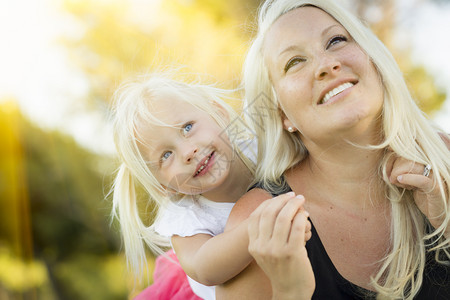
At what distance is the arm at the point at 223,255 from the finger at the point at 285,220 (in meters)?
0.21

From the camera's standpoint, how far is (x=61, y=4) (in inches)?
265

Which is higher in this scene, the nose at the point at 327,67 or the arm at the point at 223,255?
the nose at the point at 327,67

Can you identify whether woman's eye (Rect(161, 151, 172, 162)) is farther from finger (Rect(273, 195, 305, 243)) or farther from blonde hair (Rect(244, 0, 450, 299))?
finger (Rect(273, 195, 305, 243))

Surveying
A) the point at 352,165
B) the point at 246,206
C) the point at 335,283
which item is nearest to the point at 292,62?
the point at 352,165

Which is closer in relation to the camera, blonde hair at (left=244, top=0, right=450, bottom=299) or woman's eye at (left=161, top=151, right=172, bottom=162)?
blonde hair at (left=244, top=0, right=450, bottom=299)

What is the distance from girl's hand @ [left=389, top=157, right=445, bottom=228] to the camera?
156 cm

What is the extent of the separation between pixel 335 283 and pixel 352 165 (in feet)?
1.40

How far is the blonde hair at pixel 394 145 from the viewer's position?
1.61m

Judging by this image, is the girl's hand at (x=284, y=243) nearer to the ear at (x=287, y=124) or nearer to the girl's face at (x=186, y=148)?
the ear at (x=287, y=124)

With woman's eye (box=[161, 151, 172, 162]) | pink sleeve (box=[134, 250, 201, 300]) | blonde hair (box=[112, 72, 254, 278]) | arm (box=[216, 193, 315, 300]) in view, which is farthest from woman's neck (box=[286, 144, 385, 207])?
pink sleeve (box=[134, 250, 201, 300])

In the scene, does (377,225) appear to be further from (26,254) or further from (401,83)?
(26,254)

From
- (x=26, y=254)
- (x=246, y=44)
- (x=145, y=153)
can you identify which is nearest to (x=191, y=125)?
(x=145, y=153)

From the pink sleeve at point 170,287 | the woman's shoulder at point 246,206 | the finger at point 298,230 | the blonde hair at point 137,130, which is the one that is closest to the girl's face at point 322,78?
the woman's shoulder at point 246,206

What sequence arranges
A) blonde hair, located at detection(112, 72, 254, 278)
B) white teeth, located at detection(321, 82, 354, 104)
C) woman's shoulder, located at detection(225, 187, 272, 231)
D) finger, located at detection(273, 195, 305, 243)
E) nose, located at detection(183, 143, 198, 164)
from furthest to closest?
blonde hair, located at detection(112, 72, 254, 278) < nose, located at detection(183, 143, 198, 164) < woman's shoulder, located at detection(225, 187, 272, 231) < white teeth, located at detection(321, 82, 354, 104) < finger, located at detection(273, 195, 305, 243)
